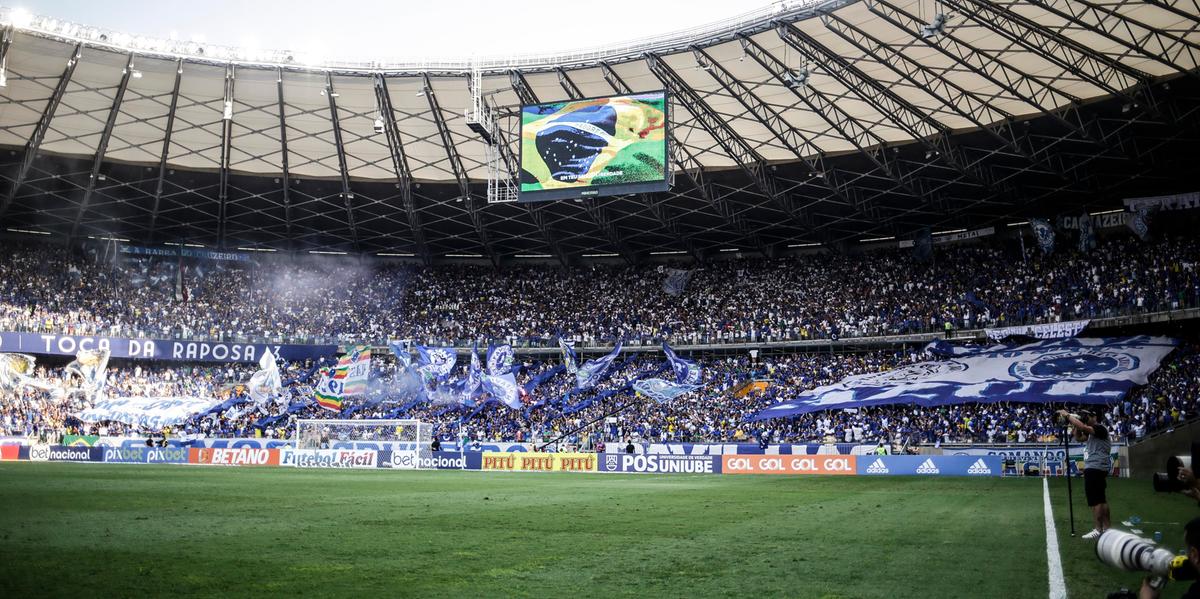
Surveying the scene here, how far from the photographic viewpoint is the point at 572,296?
213 feet

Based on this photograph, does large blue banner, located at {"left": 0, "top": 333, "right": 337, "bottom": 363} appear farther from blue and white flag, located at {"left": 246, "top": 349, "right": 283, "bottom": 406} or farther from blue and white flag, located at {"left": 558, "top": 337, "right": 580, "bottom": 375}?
blue and white flag, located at {"left": 558, "top": 337, "right": 580, "bottom": 375}

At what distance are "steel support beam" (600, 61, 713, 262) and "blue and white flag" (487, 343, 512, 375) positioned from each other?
460 inches

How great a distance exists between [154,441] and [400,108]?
21.3 meters

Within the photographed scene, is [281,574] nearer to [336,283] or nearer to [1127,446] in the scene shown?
[1127,446]

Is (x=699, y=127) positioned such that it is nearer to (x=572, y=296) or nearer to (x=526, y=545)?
(x=572, y=296)

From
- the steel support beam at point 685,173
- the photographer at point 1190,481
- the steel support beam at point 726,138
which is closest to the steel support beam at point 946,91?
the steel support beam at point 726,138

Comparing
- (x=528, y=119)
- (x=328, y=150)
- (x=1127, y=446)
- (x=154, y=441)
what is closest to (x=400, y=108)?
(x=328, y=150)

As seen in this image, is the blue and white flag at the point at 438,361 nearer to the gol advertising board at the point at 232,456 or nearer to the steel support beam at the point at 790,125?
the gol advertising board at the point at 232,456

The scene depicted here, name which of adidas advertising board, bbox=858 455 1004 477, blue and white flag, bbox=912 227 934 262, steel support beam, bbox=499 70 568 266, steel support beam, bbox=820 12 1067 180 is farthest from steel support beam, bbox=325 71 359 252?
blue and white flag, bbox=912 227 934 262

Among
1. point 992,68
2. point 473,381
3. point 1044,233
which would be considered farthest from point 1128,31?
point 473,381

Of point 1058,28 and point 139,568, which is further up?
point 1058,28

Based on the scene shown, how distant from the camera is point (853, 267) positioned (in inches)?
2323

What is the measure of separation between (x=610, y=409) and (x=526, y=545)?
42.4 m

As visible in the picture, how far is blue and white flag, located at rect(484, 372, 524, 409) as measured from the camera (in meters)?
49.8
